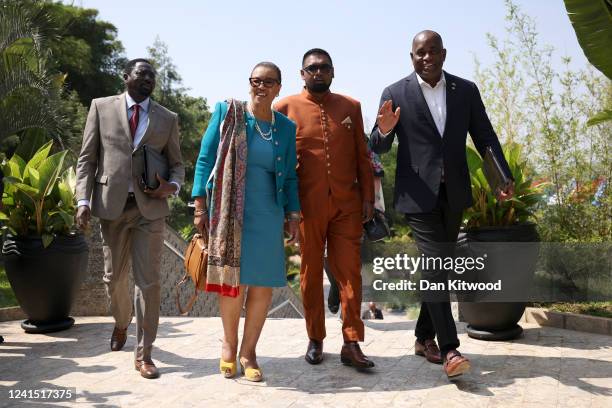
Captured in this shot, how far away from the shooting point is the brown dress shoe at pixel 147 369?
4.33 m

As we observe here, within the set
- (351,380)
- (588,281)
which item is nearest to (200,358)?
(351,380)

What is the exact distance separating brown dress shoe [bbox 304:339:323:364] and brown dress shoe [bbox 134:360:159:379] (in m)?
1.10

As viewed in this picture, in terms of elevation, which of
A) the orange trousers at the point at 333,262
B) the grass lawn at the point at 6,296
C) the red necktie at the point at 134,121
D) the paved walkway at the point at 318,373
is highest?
the red necktie at the point at 134,121

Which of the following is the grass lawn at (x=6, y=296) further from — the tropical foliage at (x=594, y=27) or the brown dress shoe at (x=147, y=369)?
the tropical foliage at (x=594, y=27)

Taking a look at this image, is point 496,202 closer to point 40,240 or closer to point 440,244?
point 440,244

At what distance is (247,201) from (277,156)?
1.22 ft

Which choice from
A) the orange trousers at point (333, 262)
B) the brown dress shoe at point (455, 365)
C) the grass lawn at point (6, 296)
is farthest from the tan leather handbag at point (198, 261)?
the grass lawn at point (6, 296)

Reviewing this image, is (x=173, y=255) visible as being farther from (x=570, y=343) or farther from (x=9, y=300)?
(x=570, y=343)

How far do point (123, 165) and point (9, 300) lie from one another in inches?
355

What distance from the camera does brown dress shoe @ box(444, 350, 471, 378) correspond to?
3.98 m

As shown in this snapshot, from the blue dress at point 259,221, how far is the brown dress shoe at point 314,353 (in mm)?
680

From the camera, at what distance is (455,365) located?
3.99 meters

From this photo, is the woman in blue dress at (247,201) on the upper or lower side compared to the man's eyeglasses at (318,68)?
lower

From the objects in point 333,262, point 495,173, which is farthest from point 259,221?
point 495,173
